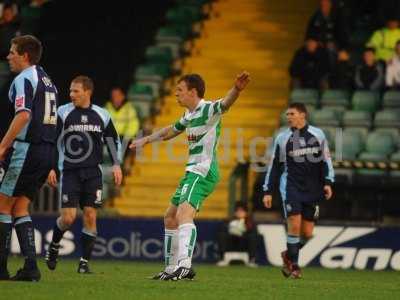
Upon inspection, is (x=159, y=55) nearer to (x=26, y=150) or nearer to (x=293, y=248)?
(x=293, y=248)

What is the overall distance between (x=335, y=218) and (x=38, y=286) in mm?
8806

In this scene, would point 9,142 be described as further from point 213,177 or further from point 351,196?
point 351,196

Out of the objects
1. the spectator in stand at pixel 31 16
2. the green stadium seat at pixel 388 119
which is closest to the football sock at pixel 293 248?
the green stadium seat at pixel 388 119

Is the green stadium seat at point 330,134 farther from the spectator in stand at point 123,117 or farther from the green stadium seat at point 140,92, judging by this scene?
the green stadium seat at point 140,92

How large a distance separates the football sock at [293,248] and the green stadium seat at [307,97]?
21.9 feet

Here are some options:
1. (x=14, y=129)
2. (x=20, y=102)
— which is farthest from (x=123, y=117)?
(x=14, y=129)

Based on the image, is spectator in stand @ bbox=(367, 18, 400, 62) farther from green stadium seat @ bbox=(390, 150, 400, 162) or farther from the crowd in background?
green stadium seat @ bbox=(390, 150, 400, 162)

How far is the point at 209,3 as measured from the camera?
25984 millimetres

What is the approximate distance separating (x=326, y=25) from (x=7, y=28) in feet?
19.8

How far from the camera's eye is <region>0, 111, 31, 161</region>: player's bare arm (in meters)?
11.6

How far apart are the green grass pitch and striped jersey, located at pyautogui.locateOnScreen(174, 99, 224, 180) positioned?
115 centimetres

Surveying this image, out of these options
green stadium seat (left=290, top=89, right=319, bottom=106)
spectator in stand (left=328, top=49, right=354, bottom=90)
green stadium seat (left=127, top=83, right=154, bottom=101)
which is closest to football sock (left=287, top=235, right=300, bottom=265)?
green stadium seat (left=290, top=89, right=319, bottom=106)

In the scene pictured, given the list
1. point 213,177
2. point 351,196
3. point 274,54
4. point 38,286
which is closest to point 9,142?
point 38,286

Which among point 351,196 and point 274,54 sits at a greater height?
point 274,54
